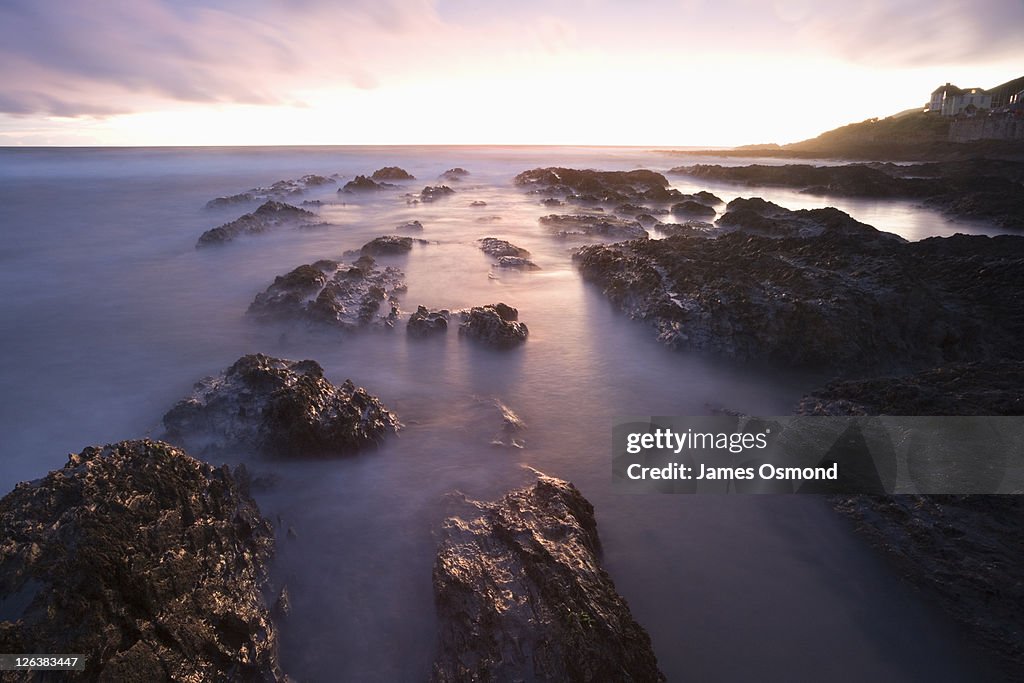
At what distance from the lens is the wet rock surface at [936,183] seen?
16.6 m

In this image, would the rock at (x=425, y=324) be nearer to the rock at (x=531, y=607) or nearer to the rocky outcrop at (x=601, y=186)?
the rock at (x=531, y=607)

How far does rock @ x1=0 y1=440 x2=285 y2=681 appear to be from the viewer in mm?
2279

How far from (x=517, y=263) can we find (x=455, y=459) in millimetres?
7998

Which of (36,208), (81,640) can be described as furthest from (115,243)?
(81,640)

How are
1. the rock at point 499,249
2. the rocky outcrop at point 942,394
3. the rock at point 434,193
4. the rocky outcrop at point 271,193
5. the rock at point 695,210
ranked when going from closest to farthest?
the rocky outcrop at point 942,394
the rock at point 499,249
the rock at point 695,210
the rocky outcrop at point 271,193
the rock at point 434,193

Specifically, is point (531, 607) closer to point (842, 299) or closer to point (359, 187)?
point (842, 299)

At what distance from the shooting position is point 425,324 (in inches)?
316

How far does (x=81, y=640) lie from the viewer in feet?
7.35

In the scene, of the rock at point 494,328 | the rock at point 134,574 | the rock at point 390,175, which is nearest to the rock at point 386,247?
the rock at point 494,328

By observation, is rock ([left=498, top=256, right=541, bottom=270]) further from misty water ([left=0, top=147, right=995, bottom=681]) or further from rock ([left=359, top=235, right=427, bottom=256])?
rock ([left=359, top=235, right=427, bottom=256])

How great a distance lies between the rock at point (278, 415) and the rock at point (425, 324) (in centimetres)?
256

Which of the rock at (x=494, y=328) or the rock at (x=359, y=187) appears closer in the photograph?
the rock at (x=494, y=328)

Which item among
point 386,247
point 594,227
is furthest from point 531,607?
point 594,227

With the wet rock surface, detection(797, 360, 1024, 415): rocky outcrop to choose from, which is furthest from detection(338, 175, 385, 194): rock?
detection(797, 360, 1024, 415): rocky outcrop
